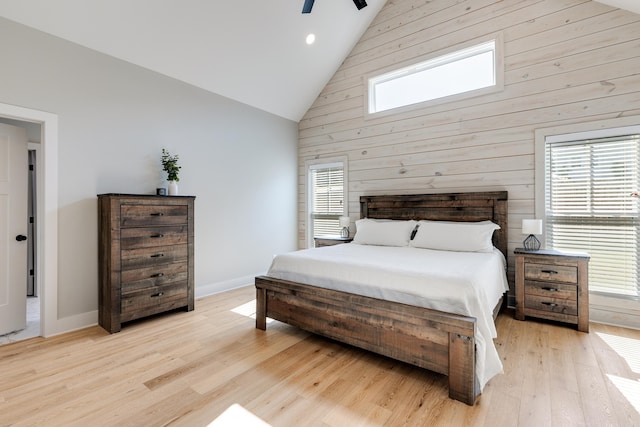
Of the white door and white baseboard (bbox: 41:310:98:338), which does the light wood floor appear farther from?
the white door

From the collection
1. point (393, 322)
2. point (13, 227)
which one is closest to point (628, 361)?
point (393, 322)

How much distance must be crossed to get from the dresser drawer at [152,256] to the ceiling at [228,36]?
2.11 meters

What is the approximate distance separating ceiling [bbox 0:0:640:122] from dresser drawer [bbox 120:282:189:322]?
2541mm

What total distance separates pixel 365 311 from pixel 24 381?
8.01 ft

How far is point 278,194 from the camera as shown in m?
5.24

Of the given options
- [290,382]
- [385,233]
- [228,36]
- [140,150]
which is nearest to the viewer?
[290,382]

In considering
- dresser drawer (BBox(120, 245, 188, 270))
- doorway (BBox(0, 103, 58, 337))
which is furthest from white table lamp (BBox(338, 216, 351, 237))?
doorway (BBox(0, 103, 58, 337))

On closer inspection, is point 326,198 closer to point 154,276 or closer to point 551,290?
point 154,276

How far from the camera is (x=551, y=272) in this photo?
2973 mm

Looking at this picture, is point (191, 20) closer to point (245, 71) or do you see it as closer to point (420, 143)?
point (245, 71)

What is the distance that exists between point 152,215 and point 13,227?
1.25 m

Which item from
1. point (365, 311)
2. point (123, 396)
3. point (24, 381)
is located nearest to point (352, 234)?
point (365, 311)

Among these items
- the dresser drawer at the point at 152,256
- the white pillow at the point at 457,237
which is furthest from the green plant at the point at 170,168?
the white pillow at the point at 457,237

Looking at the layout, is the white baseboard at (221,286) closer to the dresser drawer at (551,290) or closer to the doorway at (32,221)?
the doorway at (32,221)
